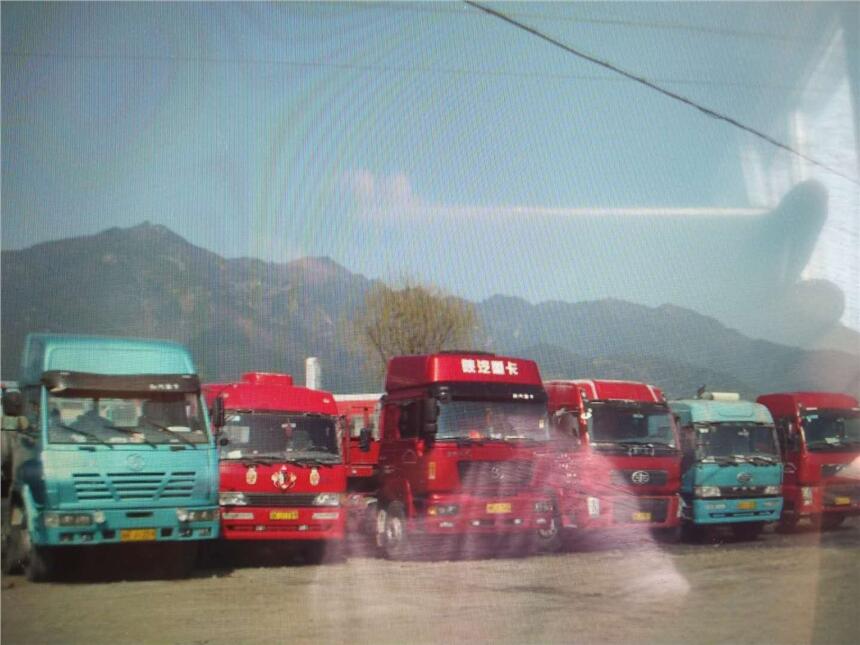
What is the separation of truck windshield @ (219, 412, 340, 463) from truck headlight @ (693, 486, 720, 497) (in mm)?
6110

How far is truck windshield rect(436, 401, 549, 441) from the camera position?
13.1 m

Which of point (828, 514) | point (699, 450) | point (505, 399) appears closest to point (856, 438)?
point (828, 514)

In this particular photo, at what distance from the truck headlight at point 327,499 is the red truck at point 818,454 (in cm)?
881

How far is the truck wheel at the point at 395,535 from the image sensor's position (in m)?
13.2

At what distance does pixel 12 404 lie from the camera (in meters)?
10.8

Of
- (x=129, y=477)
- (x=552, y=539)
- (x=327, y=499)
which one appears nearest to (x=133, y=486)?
(x=129, y=477)

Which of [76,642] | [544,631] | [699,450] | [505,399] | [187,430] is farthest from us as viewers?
[699,450]

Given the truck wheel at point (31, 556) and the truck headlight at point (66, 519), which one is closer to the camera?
the truck headlight at point (66, 519)

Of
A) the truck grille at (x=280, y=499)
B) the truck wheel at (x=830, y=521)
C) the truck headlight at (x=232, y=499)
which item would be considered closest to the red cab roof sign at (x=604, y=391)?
the truck grille at (x=280, y=499)

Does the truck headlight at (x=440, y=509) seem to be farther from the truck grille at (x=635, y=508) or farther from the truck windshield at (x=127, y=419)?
the truck windshield at (x=127, y=419)

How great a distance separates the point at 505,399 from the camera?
13531 mm

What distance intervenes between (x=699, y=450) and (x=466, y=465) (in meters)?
4.77

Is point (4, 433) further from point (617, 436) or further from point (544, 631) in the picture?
point (617, 436)

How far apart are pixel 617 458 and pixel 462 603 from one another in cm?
588
